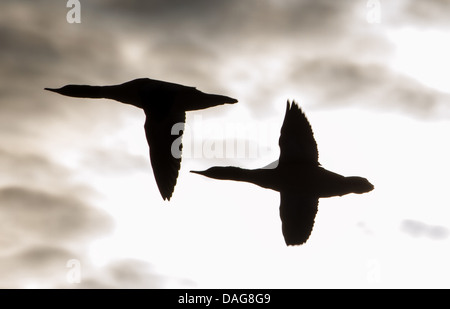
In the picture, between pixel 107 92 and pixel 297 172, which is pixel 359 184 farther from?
pixel 107 92

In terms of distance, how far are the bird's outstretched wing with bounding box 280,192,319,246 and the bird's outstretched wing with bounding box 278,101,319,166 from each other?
3.18 ft

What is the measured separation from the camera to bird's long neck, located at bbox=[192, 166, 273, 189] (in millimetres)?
9508

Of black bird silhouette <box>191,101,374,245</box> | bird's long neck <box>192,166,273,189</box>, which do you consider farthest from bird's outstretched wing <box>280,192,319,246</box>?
bird's long neck <box>192,166,273,189</box>

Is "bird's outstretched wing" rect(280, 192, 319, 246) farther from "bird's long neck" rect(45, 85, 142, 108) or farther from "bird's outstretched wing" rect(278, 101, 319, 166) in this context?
"bird's long neck" rect(45, 85, 142, 108)

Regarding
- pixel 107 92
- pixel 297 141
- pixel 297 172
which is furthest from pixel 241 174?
pixel 107 92

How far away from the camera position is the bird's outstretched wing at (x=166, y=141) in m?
10.3

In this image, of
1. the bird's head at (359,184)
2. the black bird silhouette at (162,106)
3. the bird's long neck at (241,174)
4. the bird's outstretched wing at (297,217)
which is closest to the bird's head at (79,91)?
the black bird silhouette at (162,106)

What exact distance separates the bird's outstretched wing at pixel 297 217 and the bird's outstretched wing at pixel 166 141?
1.76 metres

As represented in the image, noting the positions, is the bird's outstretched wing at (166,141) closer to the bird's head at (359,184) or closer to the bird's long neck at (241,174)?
the bird's long neck at (241,174)

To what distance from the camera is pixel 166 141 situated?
10.4m

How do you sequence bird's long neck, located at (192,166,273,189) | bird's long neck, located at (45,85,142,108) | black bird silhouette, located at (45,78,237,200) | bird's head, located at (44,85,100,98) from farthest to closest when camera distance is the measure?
bird's head, located at (44,85,100,98) < bird's long neck, located at (45,85,142,108) < black bird silhouette, located at (45,78,237,200) < bird's long neck, located at (192,166,273,189)

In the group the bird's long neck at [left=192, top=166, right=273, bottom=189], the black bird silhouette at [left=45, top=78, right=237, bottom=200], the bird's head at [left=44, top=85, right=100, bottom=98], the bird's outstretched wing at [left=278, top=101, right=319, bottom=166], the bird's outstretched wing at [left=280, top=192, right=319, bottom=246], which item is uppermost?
the bird's head at [left=44, top=85, right=100, bottom=98]
